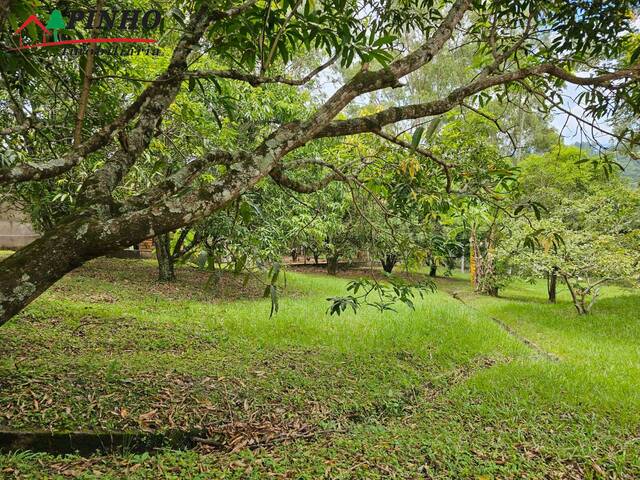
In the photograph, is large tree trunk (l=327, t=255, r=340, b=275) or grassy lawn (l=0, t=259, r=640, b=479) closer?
grassy lawn (l=0, t=259, r=640, b=479)

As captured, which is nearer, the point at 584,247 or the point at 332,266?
the point at 584,247

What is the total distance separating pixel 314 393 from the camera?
354cm

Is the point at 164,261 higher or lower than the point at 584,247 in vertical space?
lower

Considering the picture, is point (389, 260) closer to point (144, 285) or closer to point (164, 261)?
point (164, 261)

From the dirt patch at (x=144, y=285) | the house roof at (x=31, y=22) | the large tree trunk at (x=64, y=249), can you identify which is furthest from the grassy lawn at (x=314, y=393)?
the house roof at (x=31, y=22)

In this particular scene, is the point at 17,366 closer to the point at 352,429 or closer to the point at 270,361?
the point at 270,361

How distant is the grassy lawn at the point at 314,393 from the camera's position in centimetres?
→ 248

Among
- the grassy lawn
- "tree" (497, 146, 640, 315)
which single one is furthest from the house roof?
"tree" (497, 146, 640, 315)

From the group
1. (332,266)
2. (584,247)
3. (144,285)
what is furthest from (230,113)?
(332,266)

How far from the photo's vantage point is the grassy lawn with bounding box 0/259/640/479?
2.48m

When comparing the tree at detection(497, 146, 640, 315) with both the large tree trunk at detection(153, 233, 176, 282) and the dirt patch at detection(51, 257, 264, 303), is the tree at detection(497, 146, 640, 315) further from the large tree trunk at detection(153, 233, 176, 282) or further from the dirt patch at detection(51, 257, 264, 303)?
the large tree trunk at detection(153, 233, 176, 282)

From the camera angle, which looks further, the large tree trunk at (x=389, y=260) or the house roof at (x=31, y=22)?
the large tree trunk at (x=389, y=260)

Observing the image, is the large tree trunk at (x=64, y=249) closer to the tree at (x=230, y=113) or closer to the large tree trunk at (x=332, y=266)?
the tree at (x=230, y=113)

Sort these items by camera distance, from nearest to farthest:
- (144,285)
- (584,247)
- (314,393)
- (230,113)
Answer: (230,113)
(314,393)
(584,247)
(144,285)
